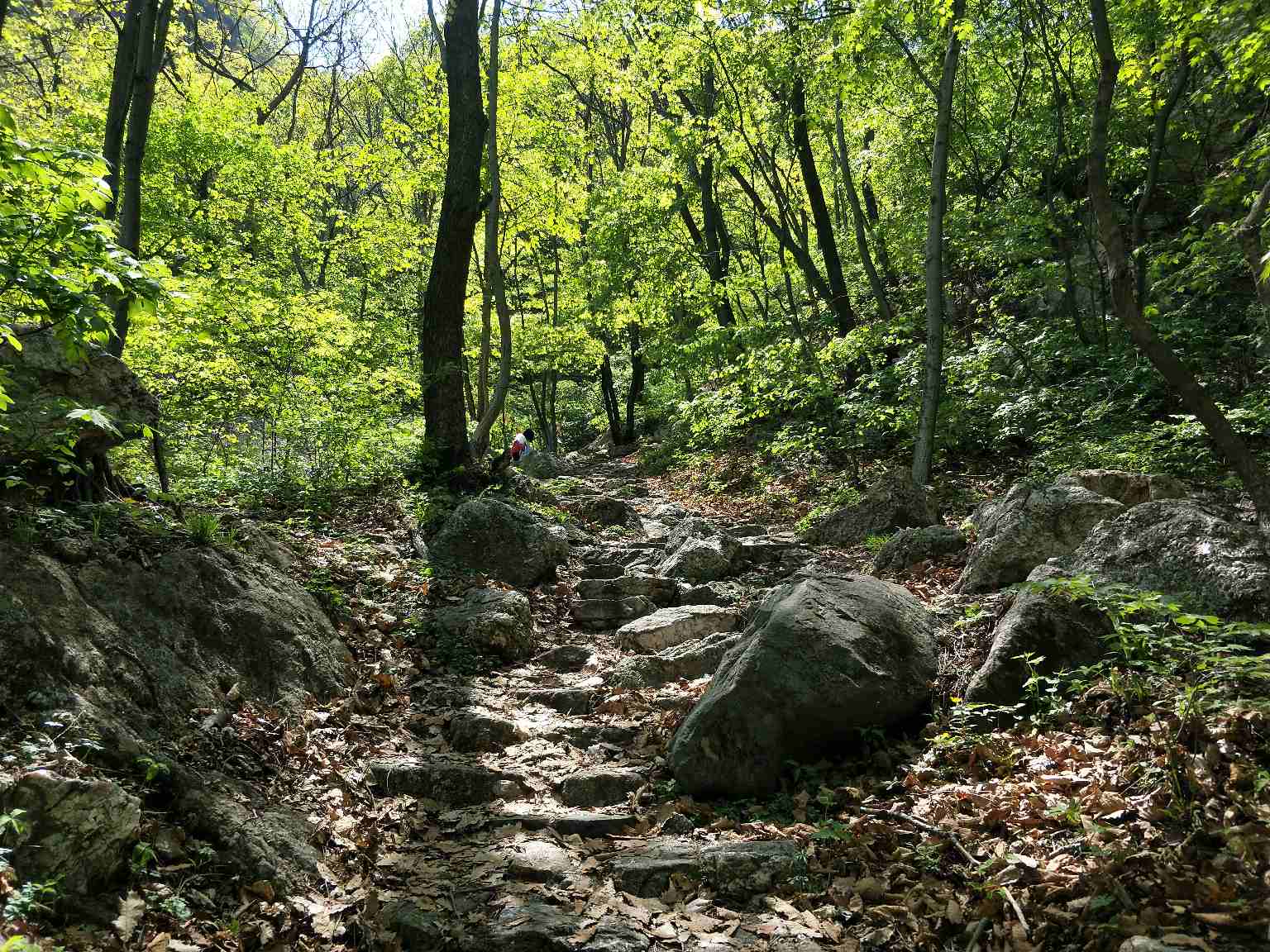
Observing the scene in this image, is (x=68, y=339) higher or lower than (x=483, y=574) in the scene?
higher

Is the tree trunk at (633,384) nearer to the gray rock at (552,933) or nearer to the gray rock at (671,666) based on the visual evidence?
the gray rock at (671,666)

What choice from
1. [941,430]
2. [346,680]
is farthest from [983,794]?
[941,430]

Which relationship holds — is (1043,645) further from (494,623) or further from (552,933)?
(494,623)

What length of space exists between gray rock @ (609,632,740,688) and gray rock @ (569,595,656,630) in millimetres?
1450

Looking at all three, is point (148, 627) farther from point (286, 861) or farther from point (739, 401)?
point (739, 401)

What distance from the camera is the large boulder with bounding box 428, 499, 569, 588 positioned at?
8453 millimetres

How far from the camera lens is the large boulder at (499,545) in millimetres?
8453

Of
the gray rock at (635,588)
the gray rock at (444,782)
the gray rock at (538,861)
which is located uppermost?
the gray rock at (635,588)

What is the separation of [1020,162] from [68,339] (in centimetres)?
1614

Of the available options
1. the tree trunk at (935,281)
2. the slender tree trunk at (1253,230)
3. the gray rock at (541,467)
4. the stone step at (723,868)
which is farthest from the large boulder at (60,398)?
the gray rock at (541,467)

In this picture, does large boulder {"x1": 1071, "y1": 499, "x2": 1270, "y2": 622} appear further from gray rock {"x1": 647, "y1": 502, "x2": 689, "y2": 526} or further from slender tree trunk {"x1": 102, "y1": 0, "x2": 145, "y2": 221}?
slender tree trunk {"x1": 102, "y1": 0, "x2": 145, "y2": 221}

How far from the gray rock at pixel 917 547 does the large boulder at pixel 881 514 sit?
4.60 ft

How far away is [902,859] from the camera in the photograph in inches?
137

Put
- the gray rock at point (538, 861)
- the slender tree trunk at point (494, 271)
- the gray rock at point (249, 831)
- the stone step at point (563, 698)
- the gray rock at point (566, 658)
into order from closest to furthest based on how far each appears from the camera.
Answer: the gray rock at point (249, 831), the gray rock at point (538, 861), the stone step at point (563, 698), the gray rock at point (566, 658), the slender tree trunk at point (494, 271)
